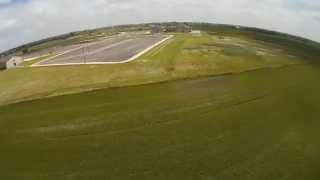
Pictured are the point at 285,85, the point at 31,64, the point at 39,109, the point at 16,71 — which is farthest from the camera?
the point at 31,64

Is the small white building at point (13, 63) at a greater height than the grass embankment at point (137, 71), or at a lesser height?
lesser

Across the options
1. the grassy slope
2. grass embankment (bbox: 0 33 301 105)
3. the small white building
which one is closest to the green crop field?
the grassy slope

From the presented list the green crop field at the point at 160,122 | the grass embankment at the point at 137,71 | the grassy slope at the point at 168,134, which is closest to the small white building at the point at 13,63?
the grass embankment at the point at 137,71

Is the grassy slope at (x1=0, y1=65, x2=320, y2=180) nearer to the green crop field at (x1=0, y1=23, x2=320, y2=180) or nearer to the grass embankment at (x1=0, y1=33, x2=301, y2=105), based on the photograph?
the green crop field at (x1=0, y1=23, x2=320, y2=180)

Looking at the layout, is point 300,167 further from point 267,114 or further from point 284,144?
point 267,114

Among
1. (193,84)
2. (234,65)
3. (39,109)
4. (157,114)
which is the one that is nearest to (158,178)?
(157,114)

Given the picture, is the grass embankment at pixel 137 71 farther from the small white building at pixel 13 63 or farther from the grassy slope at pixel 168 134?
the small white building at pixel 13 63
